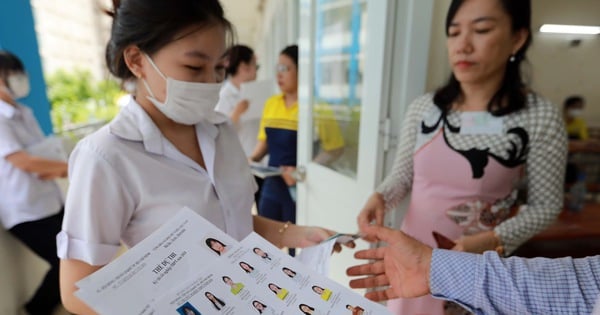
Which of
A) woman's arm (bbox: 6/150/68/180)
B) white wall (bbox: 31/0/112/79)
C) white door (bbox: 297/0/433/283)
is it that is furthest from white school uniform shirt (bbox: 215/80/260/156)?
white wall (bbox: 31/0/112/79)

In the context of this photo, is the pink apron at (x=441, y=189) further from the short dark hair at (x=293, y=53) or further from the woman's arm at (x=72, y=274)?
the short dark hair at (x=293, y=53)

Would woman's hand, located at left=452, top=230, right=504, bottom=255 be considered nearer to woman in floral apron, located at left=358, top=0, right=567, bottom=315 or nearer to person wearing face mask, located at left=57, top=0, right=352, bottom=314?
woman in floral apron, located at left=358, top=0, right=567, bottom=315

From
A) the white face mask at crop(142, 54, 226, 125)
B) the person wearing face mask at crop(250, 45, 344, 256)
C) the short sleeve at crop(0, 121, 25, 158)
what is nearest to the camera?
the white face mask at crop(142, 54, 226, 125)

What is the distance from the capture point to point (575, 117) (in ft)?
8.05

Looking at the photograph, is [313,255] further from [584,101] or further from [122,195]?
[584,101]

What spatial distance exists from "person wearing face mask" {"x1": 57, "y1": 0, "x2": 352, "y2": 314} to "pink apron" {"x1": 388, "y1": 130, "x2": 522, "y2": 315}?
36cm

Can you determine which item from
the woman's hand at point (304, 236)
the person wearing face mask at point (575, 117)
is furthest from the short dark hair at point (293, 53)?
the person wearing face mask at point (575, 117)

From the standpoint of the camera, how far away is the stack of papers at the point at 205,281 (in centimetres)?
44

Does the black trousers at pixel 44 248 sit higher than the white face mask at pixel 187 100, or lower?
lower

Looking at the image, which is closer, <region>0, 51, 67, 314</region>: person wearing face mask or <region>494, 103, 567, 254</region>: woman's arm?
<region>494, 103, 567, 254</region>: woman's arm

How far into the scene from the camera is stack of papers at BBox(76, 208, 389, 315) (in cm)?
44

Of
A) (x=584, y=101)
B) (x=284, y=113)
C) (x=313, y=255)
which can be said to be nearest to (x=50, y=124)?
(x=284, y=113)

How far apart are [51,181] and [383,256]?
1876 millimetres

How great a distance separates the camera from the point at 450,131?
37.2 inches
